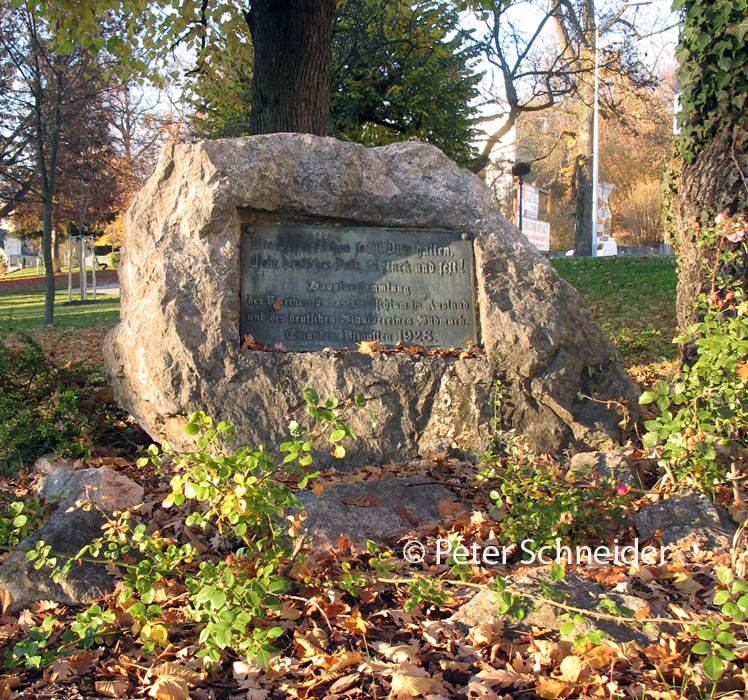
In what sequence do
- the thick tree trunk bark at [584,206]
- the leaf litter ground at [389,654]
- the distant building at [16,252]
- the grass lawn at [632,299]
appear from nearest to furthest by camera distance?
the leaf litter ground at [389,654] < the grass lawn at [632,299] < the thick tree trunk bark at [584,206] < the distant building at [16,252]

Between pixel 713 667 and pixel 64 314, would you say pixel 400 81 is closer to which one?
pixel 64 314

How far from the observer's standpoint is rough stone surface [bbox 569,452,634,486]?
13.3 ft

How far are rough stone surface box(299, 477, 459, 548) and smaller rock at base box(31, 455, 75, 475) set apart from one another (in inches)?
75.0

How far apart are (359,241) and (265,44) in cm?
387

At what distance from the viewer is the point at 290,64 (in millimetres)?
7719

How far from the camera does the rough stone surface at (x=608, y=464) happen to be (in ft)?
13.3

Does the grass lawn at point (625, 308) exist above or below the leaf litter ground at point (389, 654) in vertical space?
above

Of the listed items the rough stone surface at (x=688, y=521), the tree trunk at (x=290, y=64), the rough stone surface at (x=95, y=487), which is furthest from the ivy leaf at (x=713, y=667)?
the tree trunk at (x=290, y=64)

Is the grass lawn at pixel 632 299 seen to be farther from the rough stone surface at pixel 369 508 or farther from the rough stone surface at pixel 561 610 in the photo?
the rough stone surface at pixel 561 610

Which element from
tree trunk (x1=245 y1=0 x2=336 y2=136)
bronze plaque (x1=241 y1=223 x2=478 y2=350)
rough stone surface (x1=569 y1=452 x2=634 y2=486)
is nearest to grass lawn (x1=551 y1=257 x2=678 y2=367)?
bronze plaque (x1=241 y1=223 x2=478 y2=350)

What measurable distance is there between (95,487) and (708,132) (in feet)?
16.9

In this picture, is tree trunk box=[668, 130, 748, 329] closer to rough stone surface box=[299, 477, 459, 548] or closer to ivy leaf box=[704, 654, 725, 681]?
rough stone surface box=[299, 477, 459, 548]

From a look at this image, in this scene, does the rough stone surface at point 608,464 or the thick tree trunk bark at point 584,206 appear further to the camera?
the thick tree trunk bark at point 584,206

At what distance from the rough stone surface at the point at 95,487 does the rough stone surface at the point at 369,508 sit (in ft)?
3.29
